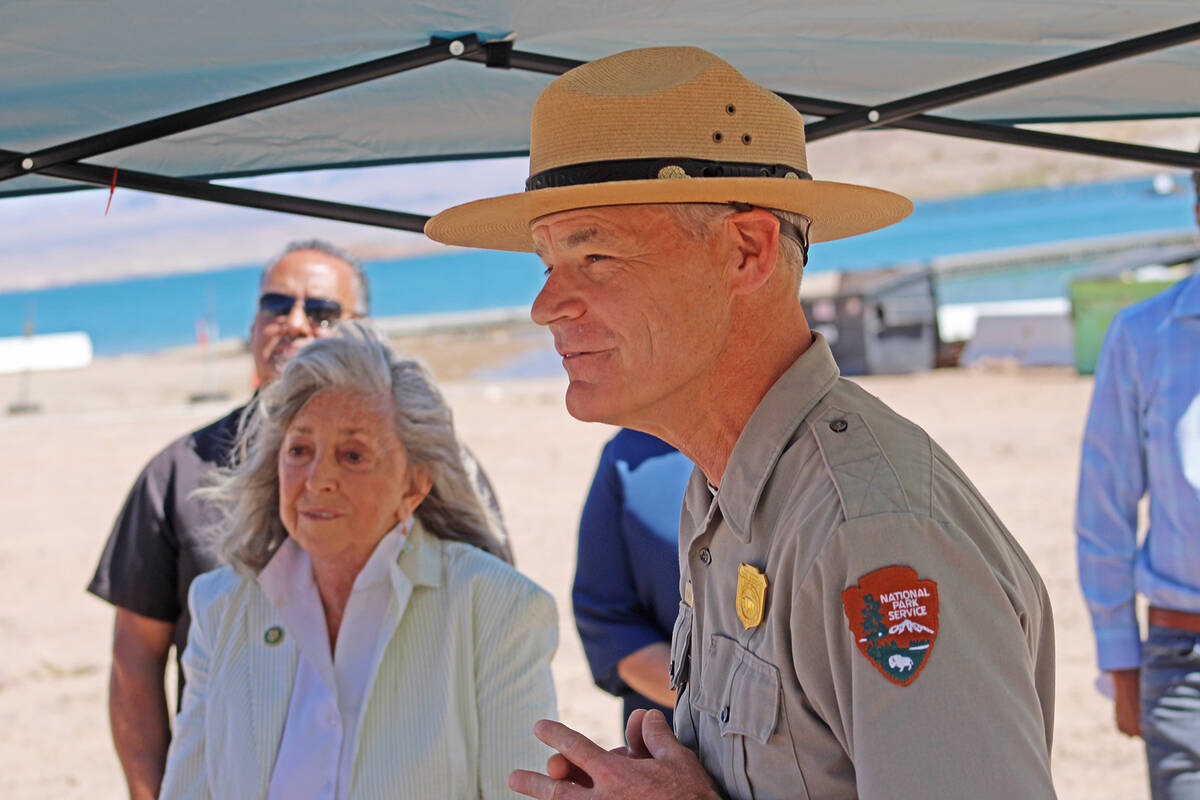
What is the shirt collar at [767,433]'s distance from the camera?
1.37 m

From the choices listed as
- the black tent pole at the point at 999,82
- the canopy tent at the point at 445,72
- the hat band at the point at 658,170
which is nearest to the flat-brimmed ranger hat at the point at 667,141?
the hat band at the point at 658,170

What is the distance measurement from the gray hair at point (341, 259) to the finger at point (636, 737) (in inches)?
78.8

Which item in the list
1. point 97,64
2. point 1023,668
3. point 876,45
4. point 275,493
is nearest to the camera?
point 1023,668

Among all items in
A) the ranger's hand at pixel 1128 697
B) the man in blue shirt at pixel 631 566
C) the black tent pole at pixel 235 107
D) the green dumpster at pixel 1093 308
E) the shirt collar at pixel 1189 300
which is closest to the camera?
the black tent pole at pixel 235 107

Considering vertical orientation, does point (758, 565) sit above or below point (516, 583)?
above

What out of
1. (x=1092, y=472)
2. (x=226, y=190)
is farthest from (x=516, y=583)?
(x=1092, y=472)

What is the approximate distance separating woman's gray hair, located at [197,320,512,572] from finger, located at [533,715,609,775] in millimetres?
1188

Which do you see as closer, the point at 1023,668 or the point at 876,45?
the point at 1023,668

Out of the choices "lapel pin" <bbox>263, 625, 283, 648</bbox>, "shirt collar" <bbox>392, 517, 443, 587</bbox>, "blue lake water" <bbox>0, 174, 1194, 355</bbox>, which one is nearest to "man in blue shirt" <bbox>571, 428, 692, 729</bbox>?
"shirt collar" <bbox>392, 517, 443, 587</bbox>

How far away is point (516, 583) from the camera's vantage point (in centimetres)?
246

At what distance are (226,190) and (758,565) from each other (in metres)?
Answer: 1.48

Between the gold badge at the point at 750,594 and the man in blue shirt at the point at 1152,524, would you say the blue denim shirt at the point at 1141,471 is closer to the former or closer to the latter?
the man in blue shirt at the point at 1152,524

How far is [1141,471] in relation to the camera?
3102 millimetres

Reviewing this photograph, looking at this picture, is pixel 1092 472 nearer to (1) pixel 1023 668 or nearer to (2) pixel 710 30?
(2) pixel 710 30
